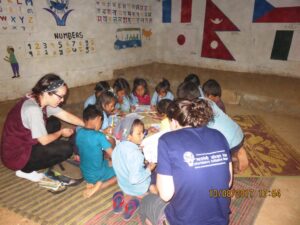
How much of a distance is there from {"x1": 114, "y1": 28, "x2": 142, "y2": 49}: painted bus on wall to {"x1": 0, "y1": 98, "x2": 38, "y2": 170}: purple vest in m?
5.18

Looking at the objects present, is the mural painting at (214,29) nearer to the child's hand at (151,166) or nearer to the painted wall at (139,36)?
the painted wall at (139,36)

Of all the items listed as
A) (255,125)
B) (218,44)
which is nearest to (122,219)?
(255,125)

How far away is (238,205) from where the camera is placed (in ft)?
7.94

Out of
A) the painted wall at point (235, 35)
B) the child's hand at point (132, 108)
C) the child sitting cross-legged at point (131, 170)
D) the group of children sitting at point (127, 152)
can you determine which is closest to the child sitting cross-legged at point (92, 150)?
the group of children sitting at point (127, 152)

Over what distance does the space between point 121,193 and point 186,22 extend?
685 cm

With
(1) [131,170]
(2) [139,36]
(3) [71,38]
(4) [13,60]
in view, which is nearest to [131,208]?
(1) [131,170]

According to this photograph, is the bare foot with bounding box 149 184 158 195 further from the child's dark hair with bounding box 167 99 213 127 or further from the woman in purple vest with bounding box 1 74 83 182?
the woman in purple vest with bounding box 1 74 83 182

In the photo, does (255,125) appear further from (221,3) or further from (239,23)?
(221,3)

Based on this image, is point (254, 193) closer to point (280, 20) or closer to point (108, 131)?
point (108, 131)

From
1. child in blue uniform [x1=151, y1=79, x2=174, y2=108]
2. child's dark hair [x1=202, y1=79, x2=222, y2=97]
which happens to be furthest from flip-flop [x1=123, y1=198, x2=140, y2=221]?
child in blue uniform [x1=151, y1=79, x2=174, y2=108]

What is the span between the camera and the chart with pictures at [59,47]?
5270mm

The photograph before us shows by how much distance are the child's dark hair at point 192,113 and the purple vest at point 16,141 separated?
1853 mm

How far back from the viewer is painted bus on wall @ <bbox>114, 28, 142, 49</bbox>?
717cm

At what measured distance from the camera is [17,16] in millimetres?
4879
